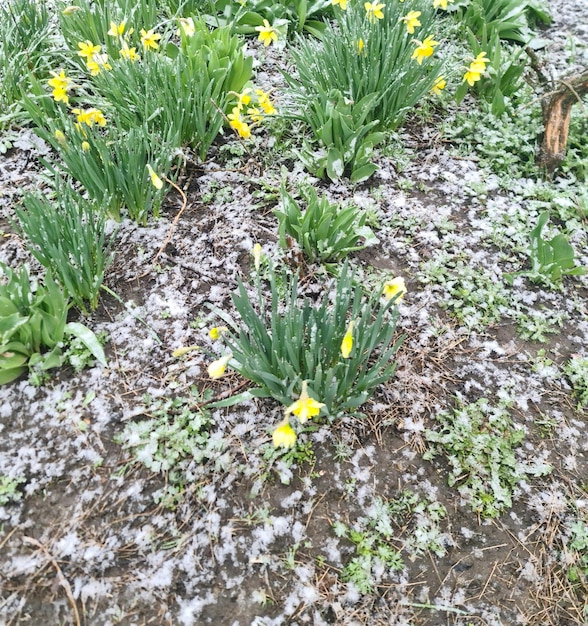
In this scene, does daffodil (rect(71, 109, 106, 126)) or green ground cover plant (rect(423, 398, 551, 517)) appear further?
daffodil (rect(71, 109, 106, 126))

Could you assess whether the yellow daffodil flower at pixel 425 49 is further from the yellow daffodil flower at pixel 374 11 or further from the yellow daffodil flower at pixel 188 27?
the yellow daffodil flower at pixel 188 27

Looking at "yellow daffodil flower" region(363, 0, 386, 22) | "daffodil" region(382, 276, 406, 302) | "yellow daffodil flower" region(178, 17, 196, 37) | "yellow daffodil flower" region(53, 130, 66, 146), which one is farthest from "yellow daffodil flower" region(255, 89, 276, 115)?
"daffodil" region(382, 276, 406, 302)

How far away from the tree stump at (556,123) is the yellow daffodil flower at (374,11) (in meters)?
0.91

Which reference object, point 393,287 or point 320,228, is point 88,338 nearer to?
point 320,228

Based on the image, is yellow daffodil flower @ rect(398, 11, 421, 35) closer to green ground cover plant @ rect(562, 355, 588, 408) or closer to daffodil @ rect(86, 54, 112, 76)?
daffodil @ rect(86, 54, 112, 76)

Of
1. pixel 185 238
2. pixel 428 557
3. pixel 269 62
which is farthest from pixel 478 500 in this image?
pixel 269 62

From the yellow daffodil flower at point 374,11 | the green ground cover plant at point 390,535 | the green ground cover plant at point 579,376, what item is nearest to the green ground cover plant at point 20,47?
the yellow daffodil flower at point 374,11

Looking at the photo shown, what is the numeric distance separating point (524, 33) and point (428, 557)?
3.41m

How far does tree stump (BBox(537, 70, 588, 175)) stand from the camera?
2.36m

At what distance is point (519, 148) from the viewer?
8.58 ft

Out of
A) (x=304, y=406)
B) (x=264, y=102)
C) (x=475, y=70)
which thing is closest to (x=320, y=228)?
(x=264, y=102)

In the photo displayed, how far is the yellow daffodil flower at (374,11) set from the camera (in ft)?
7.70

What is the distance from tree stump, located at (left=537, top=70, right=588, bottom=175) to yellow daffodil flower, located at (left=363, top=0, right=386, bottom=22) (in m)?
0.91

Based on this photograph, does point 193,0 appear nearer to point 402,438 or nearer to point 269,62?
point 269,62
